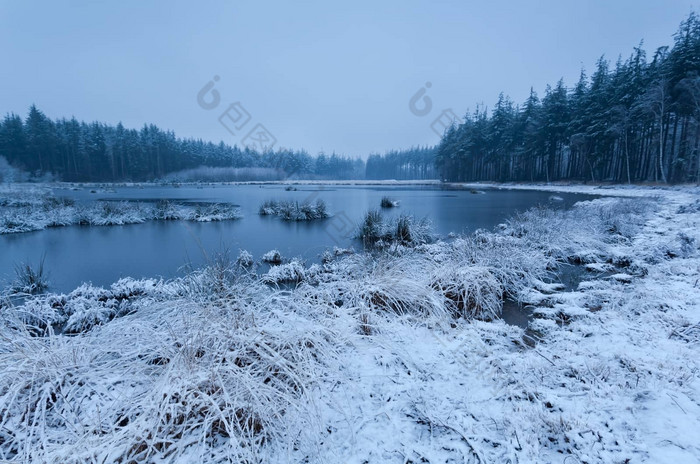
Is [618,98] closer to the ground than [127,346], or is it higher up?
higher up

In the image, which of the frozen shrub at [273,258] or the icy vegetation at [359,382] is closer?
Answer: the icy vegetation at [359,382]


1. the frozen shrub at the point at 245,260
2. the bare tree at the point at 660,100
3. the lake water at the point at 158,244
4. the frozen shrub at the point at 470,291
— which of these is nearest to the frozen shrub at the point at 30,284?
the lake water at the point at 158,244

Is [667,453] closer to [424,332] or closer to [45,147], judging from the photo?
[424,332]

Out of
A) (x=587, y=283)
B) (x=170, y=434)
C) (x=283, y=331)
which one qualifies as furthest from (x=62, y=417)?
(x=587, y=283)

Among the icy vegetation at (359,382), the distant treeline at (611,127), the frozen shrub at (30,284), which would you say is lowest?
the frozen shrub at (30,284)

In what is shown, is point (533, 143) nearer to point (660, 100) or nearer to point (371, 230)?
point (660, 100)

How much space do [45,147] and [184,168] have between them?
22.9 m

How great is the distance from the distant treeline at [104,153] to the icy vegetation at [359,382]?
235 ft

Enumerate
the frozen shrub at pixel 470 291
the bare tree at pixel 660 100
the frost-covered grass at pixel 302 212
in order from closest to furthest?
the frozen shrub at pixel 470 291, the frost-covered grass at pixel 302 212, the bare tree at pixel 660 100

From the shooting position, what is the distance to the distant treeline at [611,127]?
25.3 m

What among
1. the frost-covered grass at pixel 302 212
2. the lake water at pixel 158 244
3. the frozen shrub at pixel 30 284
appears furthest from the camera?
the frost-covered grass at pixel 302 212

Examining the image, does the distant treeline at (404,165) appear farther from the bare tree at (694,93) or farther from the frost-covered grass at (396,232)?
the frost-covered grass at (396,232)

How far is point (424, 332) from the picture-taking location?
3475 millimetres

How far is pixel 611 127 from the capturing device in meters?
29.5
